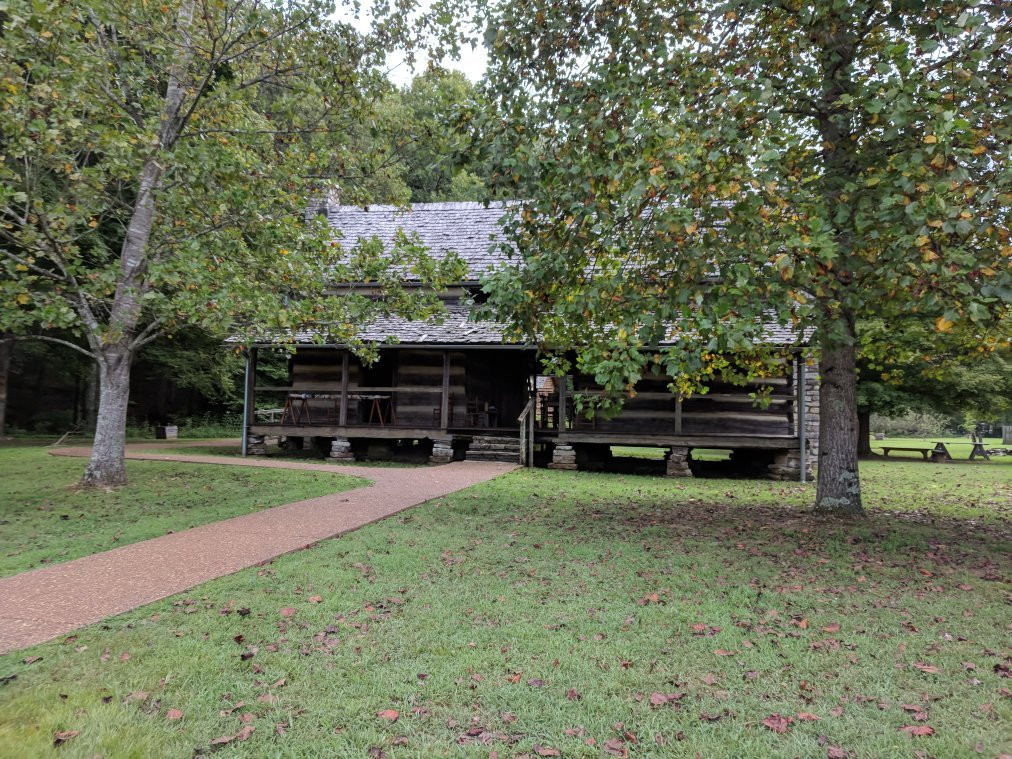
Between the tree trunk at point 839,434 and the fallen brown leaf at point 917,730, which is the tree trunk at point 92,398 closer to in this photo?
the tree trunk at point 839,434

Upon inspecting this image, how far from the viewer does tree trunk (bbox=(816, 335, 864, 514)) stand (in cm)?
770

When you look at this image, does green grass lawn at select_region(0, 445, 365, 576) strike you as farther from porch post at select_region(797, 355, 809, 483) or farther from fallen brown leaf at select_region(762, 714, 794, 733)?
porch post at select_region(797, 355, 809, 483)

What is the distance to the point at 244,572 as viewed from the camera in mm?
5191

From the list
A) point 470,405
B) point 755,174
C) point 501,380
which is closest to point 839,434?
point 755,174

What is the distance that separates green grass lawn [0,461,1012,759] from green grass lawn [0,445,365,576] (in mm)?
2133

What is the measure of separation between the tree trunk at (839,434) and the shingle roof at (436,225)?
11.0 metres

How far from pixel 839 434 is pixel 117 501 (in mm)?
9536

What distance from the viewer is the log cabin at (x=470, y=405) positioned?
14492 mm

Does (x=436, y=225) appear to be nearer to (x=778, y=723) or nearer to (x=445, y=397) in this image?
(x=445, y=397)

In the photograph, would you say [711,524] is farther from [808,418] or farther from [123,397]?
[123,397]

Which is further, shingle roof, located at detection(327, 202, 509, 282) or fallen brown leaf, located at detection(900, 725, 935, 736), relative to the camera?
shingle roof, located at detection(327, 202, 509, 282)

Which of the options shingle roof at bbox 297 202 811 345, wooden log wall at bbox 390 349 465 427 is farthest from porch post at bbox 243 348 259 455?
wooden log wall at bbox 390 349 465 427

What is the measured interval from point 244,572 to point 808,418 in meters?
13.0

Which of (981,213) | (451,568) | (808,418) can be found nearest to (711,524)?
(451,568)
